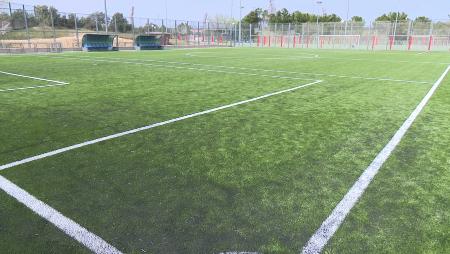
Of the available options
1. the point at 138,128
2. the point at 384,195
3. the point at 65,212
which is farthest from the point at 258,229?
the point at 138,128

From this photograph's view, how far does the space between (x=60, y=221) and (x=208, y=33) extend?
4976 centimetres

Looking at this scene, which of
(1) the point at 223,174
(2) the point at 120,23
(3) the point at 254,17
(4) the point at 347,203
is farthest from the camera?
(3) the point at 254,17

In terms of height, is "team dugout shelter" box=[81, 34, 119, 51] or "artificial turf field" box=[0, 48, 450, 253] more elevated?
"team dugout shelter" box=[81, 34, 119, 51]

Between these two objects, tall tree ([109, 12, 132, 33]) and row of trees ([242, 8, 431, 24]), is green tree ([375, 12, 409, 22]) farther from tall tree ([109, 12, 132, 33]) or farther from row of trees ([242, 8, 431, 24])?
tall tree ([109, 12, 132, 33])

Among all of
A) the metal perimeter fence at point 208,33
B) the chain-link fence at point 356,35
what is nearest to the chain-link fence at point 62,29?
the metal perimeter fence at point 208,33

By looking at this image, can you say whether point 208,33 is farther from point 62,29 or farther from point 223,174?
point 223,174

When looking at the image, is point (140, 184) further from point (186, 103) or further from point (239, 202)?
point (186, 103)

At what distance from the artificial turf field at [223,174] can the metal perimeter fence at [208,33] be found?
26.2 meters

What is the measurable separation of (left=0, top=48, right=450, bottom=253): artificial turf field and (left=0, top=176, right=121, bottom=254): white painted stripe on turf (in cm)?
5

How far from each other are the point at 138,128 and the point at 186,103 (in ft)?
7.03

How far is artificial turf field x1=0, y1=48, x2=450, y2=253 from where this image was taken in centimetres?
268

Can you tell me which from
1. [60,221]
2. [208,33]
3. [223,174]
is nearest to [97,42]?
[208,33]

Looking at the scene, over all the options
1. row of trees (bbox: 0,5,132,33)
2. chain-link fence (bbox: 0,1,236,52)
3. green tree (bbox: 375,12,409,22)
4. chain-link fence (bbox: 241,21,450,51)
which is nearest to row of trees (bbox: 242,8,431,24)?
green tree (bbox: 375,12,409,22)

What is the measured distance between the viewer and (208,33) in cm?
5059
